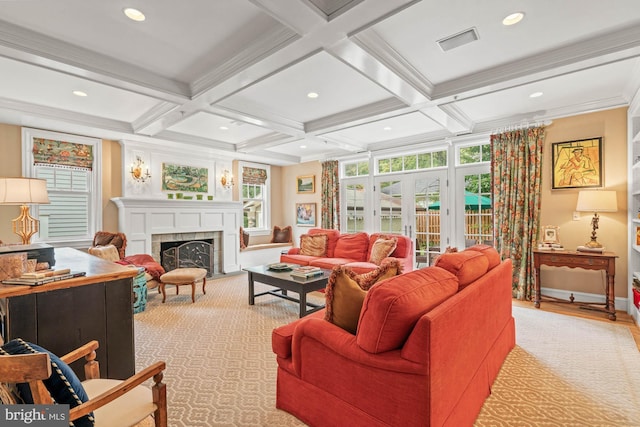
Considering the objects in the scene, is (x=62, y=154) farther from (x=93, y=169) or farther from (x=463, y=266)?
(x=463, y=266)

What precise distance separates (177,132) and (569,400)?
599cm

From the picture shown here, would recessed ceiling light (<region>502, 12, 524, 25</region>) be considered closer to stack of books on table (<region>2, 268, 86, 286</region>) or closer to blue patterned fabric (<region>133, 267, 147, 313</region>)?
stack of books on table (<region>2, 268, 86, 286</region>)

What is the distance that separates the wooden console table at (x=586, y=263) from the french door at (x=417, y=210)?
154 centimetres

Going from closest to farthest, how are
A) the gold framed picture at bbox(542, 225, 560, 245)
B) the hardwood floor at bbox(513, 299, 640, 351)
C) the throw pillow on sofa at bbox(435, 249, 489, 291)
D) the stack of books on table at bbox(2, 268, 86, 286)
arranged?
the stack of books on table at bbox(2, 268, 86, 286)
the throw pillow on sofa at bbox(435, 249, 489, 291)
the hardwood floor at bbox(513, 299, 640, 351)
the gold framed picture at bbox(542, 225, 560, 245)

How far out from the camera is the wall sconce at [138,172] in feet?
18.1

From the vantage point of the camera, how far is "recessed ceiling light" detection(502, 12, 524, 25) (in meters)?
2.28

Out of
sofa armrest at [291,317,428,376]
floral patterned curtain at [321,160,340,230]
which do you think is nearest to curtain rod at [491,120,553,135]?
floral patterned curtain at [321,160,340,230]

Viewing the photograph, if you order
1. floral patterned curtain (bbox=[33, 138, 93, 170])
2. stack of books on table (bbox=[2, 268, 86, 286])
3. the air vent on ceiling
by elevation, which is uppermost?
the air vent on ceiling

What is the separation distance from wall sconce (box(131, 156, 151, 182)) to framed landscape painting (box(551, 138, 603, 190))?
21.8ft

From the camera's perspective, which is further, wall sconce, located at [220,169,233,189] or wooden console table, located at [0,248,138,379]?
wall sconce, located at [220,169,233,189]

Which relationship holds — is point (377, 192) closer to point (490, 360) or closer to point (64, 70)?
point (490, 360)

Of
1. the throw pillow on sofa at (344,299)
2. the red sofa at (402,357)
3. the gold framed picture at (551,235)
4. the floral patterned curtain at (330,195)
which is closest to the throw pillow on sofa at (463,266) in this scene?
the red sofa at (402,357)

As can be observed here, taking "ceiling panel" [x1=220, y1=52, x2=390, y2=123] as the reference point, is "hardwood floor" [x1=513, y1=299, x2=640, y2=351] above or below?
below

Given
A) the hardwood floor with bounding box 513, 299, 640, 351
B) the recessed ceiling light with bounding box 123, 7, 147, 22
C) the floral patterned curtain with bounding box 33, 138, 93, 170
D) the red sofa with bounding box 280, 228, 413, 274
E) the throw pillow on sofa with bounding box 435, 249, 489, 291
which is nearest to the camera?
the throw pillow on sofa with bounding box 435, 249, 489, 291
